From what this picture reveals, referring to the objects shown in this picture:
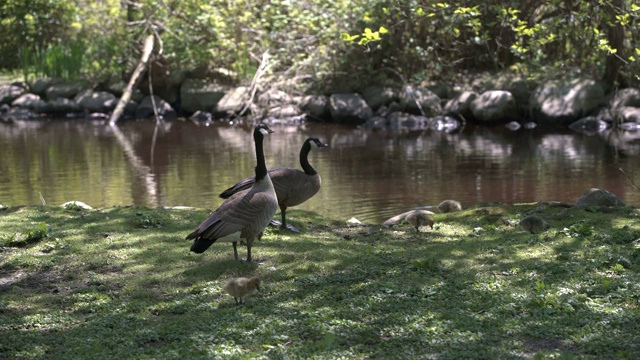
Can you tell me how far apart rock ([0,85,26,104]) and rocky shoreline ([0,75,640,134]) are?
0.04 metres

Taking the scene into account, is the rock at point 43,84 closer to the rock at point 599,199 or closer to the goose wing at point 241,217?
the rock at point 599,199

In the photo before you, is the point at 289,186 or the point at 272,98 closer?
the point at 289,186

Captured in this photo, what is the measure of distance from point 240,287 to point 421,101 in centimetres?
2443

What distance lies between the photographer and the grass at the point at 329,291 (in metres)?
6.32

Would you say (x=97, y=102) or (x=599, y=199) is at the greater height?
(x=97, y=102)

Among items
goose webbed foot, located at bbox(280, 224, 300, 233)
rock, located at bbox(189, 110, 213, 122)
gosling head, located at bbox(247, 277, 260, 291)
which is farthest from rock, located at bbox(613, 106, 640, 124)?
gosling head, located at bbox(247, 277, 260, 291)

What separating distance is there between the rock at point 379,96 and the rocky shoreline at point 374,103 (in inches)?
1.5

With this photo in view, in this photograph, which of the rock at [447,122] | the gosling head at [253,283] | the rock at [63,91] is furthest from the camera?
the rock at [63,91]

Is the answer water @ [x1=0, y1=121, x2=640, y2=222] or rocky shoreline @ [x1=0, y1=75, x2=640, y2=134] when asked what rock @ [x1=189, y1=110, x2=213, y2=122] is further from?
water @ [x1=0, y1=121, x2=640, y2=222]

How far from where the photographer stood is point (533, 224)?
990cm

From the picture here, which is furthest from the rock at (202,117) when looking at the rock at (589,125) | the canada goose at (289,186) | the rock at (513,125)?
the canada goose at (289,186)

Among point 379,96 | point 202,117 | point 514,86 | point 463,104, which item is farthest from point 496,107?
point 202,117

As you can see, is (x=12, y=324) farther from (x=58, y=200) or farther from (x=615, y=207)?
(x=58, y=200)

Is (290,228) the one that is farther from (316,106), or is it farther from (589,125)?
(316,106)
